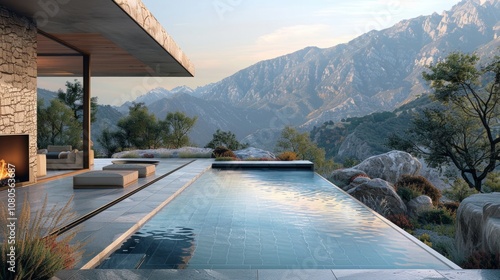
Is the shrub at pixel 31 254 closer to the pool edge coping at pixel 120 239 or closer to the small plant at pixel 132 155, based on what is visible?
the pool edge coping at pixel 120 239

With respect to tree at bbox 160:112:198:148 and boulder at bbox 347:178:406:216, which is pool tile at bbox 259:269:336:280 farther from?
tree at bbox 160:112:198:148

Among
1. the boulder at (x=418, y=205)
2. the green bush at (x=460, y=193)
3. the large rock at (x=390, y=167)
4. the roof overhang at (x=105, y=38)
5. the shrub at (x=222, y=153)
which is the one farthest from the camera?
the shrub at (x=222, y=153)

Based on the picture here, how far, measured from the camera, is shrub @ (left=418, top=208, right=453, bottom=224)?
35.5 feet

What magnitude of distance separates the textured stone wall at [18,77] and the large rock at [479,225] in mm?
7614

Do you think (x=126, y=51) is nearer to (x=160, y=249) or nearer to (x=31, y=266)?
(x=160, y=249)

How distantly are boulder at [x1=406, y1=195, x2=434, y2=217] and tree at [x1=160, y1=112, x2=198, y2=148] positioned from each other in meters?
19.4

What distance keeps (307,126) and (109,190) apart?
60.9m

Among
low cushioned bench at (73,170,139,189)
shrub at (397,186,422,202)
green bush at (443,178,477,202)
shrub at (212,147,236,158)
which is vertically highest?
shrub at (212,147,236,158)

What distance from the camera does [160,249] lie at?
519cm

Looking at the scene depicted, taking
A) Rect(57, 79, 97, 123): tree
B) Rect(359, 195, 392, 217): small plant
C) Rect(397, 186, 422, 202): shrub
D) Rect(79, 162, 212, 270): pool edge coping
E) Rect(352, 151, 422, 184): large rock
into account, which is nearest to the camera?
Rect(79, 162, 212, 270): pool edge coping

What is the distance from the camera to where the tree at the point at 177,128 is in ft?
97.3

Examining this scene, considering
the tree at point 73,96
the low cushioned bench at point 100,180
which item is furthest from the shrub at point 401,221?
the tree at point 73,96

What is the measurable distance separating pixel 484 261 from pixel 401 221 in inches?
222

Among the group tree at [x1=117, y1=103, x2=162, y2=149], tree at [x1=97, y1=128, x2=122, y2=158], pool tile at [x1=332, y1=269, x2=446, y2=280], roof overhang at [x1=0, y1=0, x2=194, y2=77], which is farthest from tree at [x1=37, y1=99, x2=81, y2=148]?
pool tile at [x1=332, y1=269, x2=446, y2=280]
